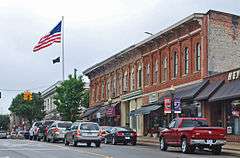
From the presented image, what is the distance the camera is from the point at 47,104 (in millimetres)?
107312

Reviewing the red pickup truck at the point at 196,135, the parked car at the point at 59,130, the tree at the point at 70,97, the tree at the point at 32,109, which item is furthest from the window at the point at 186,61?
the tree at the point at 32,109

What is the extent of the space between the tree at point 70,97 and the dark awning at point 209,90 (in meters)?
32.3

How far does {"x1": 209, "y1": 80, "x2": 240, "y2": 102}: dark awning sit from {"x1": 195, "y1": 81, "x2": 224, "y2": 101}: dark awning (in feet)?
0.91

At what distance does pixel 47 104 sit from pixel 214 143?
84.0 metres

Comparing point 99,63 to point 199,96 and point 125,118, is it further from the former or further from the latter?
point 199,96

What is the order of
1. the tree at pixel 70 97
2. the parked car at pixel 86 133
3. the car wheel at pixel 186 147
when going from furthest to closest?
the tree at pixel 70 97 → the parked car at pixel 86 133 → the car wheel at pixel 186 147

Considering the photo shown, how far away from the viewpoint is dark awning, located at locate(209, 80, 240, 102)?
3256 centimetres

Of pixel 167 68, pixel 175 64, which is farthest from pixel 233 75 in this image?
pixel 167 68

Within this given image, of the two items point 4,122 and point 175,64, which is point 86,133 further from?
point 4,122

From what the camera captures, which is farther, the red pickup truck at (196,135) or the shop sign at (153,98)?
the shop sign at (153,98)

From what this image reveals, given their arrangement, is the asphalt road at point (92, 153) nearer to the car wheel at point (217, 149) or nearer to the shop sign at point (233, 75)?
the car wheel at point (217, 149)

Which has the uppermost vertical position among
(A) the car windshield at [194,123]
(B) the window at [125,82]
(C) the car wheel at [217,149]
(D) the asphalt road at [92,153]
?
(B) the window at [125,82]

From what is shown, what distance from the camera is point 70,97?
68312 millimetres

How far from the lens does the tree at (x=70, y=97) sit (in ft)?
224
